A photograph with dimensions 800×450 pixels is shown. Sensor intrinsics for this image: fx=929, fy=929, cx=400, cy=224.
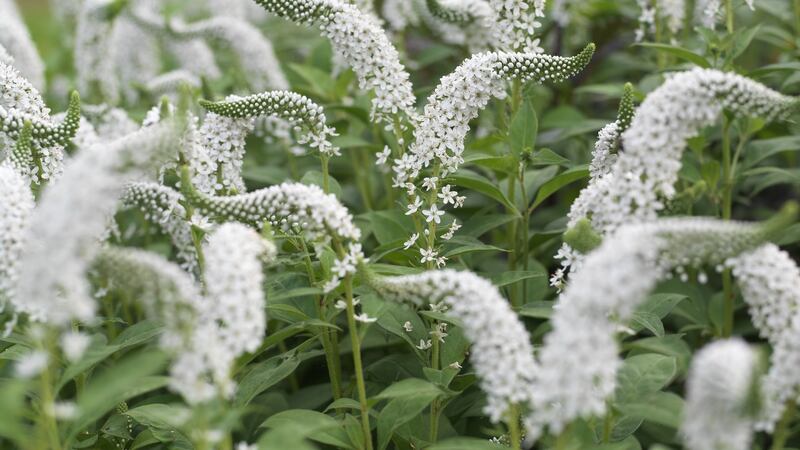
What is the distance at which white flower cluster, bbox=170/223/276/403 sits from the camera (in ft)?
8.52

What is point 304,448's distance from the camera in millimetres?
2570

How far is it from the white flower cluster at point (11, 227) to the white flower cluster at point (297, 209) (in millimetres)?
538

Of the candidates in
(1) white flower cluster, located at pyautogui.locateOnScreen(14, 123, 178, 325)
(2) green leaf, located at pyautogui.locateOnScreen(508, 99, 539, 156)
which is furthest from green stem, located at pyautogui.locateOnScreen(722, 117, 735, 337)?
(1) white flower cluster, located at pyautogui.locateOnScreen(14, 123, 178, 325)

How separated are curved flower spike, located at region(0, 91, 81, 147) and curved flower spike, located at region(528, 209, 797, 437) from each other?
2089mm

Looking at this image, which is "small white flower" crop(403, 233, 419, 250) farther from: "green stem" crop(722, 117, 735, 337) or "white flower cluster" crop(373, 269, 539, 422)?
"green stem" crop(722, 117, 735, 337)

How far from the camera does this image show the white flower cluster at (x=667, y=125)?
9.58ft

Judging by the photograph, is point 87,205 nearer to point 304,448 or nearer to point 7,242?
point 7,242

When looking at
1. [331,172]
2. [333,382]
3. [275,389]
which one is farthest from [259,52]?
[333,382]

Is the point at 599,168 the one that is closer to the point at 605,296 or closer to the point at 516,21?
the point at 516,21

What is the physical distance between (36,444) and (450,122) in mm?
1923

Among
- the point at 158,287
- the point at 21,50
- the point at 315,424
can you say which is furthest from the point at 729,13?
the point at 21,50

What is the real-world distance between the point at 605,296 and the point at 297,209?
45.1 inches

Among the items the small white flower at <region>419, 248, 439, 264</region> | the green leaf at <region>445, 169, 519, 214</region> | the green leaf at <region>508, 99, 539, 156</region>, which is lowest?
the small white flower at <region>419, 248, 439, 264</region>

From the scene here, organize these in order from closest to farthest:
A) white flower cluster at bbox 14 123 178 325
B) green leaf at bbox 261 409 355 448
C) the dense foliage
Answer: white flower cluster at bbox 14 123 178 325 < the dense foliage < green leaf at bbox 261 409 355 448
